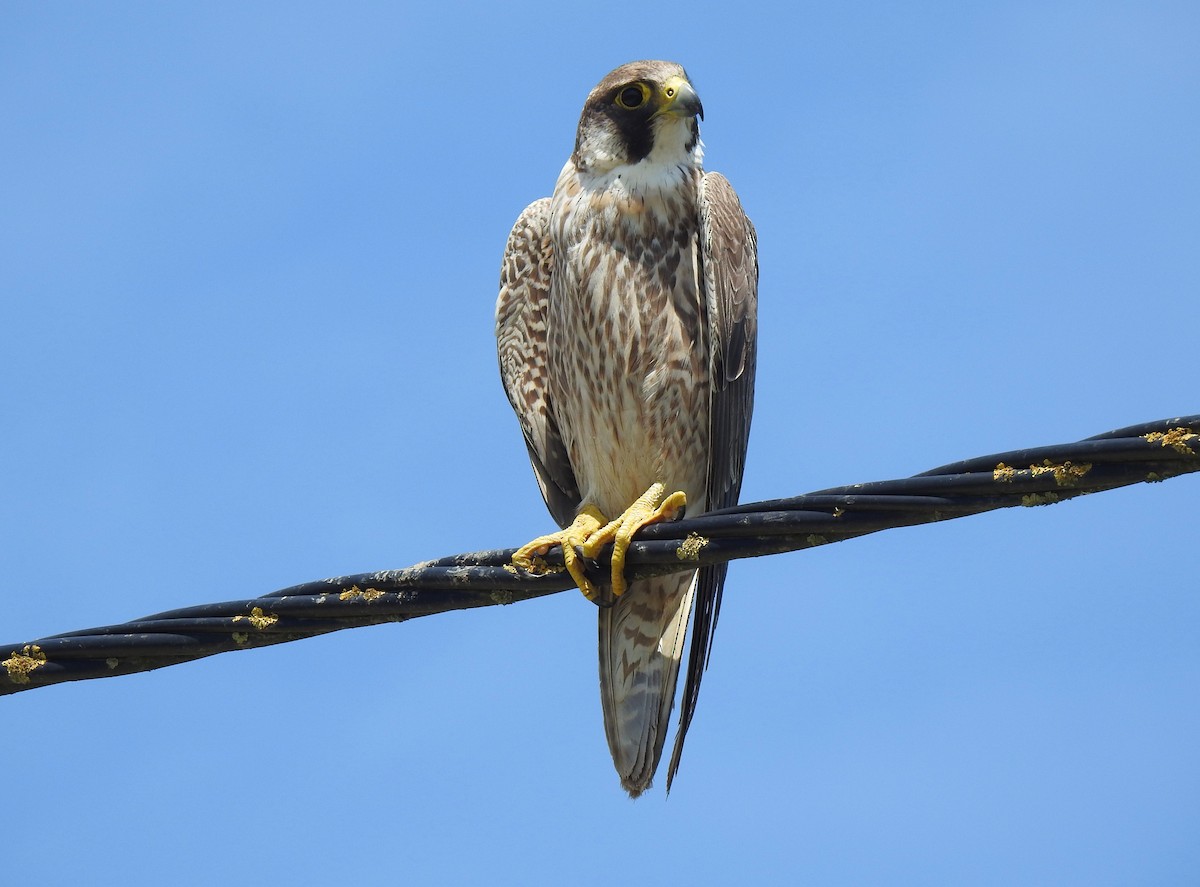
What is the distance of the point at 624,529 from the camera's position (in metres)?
4.68

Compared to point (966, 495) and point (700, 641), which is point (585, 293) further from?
point (966, 495)

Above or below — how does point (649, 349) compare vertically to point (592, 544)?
above

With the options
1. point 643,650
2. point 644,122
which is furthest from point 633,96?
point 643,650

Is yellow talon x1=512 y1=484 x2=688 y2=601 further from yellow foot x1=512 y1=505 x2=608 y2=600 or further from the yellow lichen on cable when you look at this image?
the yellow lichen on cable

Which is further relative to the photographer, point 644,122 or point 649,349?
point 644,122

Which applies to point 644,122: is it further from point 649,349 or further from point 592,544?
point 592,544

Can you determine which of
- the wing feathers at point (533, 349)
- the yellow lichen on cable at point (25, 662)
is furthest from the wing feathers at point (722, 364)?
the yellow lichen on cable at point (25, 662)

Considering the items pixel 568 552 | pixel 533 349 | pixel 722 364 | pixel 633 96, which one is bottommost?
pixel 568 552

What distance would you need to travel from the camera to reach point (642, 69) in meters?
5.89

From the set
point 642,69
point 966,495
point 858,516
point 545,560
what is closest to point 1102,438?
point 966,495

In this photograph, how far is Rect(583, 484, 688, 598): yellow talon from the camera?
14.9 ft

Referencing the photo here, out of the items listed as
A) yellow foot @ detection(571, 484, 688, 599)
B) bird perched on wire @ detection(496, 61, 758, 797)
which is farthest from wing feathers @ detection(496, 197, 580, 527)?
yellow foot @ detection(571, 484, 688, 599)

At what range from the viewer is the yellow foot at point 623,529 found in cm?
454

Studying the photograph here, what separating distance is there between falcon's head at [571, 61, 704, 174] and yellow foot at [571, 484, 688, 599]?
1.29m
